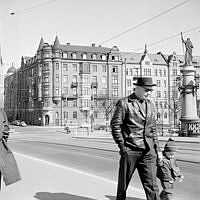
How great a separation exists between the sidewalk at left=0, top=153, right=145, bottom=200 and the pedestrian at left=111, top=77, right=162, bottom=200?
102cm

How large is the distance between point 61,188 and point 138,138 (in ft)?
8.19

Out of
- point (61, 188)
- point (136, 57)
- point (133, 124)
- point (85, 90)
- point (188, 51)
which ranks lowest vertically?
point (61, 188)

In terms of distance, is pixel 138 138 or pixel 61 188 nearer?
pixel 138 138

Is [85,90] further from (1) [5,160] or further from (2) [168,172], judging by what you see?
(1) [5,160]

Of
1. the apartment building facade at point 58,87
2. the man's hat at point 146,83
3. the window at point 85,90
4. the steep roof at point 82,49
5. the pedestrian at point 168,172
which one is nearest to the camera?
the man's hat at point 146,83

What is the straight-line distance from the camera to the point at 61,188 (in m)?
6.25

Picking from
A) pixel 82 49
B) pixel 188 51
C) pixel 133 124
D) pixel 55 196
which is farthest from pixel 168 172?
pixel 82 49

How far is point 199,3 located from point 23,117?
236 feet

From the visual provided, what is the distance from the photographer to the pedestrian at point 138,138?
14.4 feet

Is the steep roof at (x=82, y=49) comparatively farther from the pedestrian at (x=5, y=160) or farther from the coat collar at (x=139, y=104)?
the pedestrian at (x=5, y=160)

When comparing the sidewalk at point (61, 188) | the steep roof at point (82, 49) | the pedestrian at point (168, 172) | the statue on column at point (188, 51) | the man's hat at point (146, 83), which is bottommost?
the sidewalk at point (61, 188)

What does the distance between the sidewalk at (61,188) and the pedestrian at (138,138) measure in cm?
102

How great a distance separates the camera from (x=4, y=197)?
557 centimetres

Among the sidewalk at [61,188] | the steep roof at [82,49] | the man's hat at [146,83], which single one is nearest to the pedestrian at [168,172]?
the sidewalk at [61,188]
